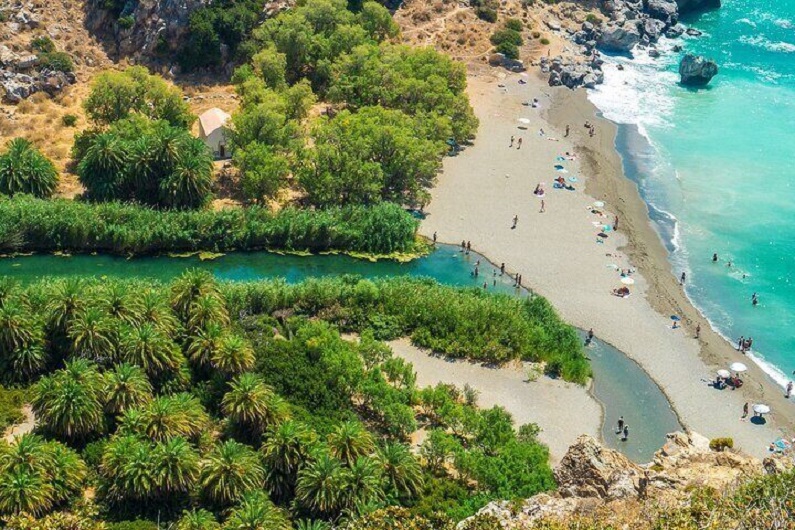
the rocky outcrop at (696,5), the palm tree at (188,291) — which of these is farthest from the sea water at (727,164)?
the palm tree at (188,291)

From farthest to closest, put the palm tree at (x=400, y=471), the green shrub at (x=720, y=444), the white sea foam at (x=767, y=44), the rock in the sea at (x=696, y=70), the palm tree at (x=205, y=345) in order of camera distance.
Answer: the white sea foam at (x=767, y=44), the rock in the sea at (x=696, y=70), the palm tree at (x=205, y=345), the palm tree at (x=400, y=471), the green shrub at (x=720, y=444)

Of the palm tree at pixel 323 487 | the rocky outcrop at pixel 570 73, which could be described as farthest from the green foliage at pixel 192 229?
the rocky outcrop at pixel 570 73

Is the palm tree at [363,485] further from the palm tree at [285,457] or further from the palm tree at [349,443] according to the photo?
the palm tree at [285,457]

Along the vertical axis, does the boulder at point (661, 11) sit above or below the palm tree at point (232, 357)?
above

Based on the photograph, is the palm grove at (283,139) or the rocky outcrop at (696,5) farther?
the rocky outcrop at (696,5)

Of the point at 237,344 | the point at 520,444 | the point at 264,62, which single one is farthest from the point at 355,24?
the point at 520,444

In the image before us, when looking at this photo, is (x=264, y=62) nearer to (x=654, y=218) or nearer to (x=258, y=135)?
(x=258, y=135)

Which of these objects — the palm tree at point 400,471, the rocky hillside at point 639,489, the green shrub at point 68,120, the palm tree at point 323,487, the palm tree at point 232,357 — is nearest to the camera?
the rocky hillside at point 639,489

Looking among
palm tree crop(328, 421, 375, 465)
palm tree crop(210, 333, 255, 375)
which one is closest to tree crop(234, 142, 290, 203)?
palm tree crop(210, 333, 255, 375)

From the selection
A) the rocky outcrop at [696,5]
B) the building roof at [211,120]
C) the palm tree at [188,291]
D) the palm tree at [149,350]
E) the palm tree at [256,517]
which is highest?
the rocky outcrop at [696,5]
